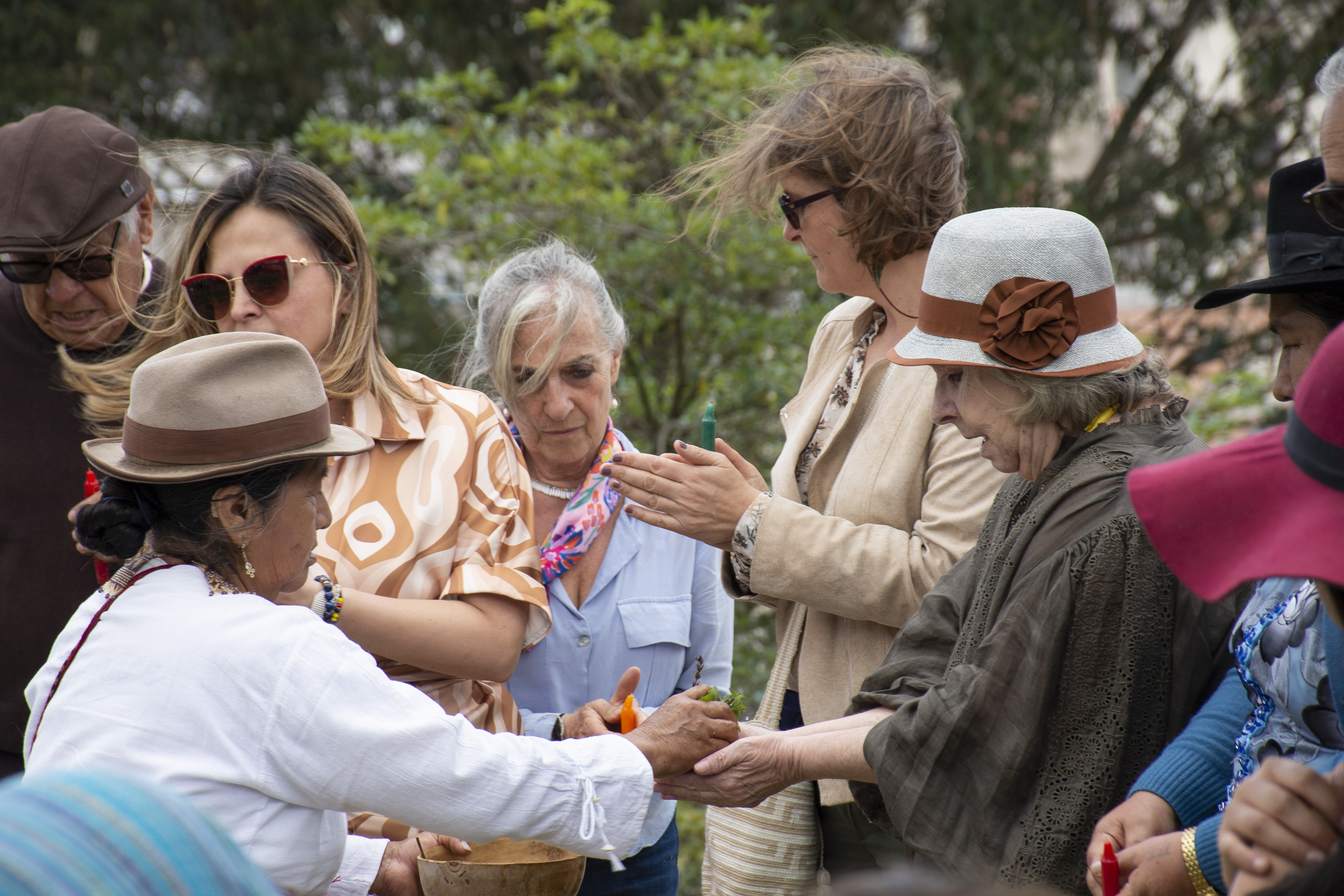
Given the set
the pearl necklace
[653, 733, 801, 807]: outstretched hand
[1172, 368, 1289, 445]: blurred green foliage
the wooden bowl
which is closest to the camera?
the wooden bowl

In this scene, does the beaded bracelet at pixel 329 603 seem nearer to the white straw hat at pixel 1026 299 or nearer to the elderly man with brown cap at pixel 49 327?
the elderly man with brown cap at pixel 49 327

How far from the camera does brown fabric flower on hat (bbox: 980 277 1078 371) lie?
7.18 ft

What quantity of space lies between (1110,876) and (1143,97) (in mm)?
7747

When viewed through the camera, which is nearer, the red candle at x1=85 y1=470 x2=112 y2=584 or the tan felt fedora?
the tan felt fedora

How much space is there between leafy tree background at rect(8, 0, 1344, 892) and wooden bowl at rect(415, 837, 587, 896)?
11.0 feet

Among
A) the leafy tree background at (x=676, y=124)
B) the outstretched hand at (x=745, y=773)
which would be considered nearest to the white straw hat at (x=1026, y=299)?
the outstretched hand at (x=745, y=773)

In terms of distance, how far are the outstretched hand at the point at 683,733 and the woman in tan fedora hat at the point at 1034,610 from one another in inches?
7.4

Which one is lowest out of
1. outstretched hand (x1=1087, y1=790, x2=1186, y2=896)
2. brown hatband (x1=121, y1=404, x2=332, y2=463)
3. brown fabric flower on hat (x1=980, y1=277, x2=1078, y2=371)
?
outstretched hand (x1=1087, y1=790, x2=1186, y2=896)

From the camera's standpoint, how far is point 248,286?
2.89 meters

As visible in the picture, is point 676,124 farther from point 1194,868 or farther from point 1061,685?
point 1194,868

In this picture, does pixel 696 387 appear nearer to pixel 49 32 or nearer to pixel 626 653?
pixel 626 653

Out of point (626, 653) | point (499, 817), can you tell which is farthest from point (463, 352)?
point (499, 817)

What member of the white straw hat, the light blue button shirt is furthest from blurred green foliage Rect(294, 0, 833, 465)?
the white straw hat

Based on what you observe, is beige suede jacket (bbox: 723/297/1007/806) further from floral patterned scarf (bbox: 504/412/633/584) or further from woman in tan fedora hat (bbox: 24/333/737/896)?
woman in tan fedora hat (bbox: 24/333/737/896)
